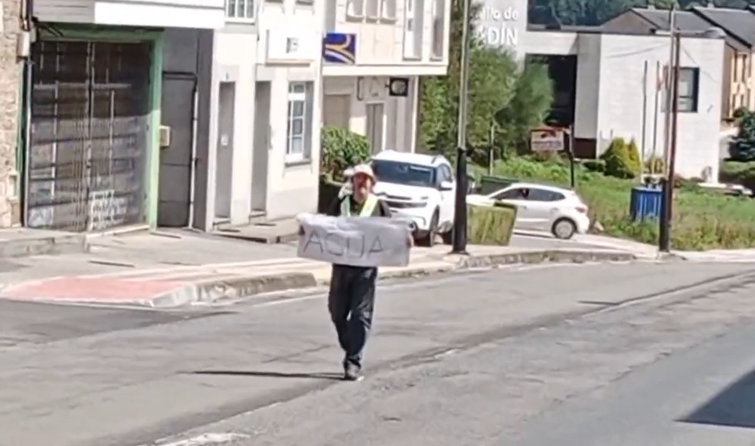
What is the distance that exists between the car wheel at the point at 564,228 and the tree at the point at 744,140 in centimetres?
4983

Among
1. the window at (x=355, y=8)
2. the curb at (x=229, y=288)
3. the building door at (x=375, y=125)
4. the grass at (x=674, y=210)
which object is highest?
the window at (x=355, y=8)

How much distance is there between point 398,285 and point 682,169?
2305 inches

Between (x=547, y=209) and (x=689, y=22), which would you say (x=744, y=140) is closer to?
(x=689, y=22)

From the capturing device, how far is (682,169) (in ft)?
272

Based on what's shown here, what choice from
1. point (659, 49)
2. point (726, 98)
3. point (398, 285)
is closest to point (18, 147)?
point (398, 285)

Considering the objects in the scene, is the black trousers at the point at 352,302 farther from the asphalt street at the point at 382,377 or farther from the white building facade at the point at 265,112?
the white building facade at the point at 265,112

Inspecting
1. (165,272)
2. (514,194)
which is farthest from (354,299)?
(514,194)

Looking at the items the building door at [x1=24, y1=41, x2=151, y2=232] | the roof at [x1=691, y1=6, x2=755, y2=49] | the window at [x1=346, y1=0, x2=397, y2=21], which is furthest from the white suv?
the roof at [x1=691, y1=6, x2=755, y2=49]

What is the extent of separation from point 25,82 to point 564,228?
2785cm

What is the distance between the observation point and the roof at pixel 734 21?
354 feet

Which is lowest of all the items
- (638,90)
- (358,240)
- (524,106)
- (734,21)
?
(358,240)

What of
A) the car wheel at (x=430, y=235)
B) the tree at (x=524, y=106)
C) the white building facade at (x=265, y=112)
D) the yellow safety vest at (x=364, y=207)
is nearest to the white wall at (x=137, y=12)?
the white building facade at (x=265, y=112)

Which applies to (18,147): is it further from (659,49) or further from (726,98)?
(726,98)

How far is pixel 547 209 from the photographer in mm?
49812
